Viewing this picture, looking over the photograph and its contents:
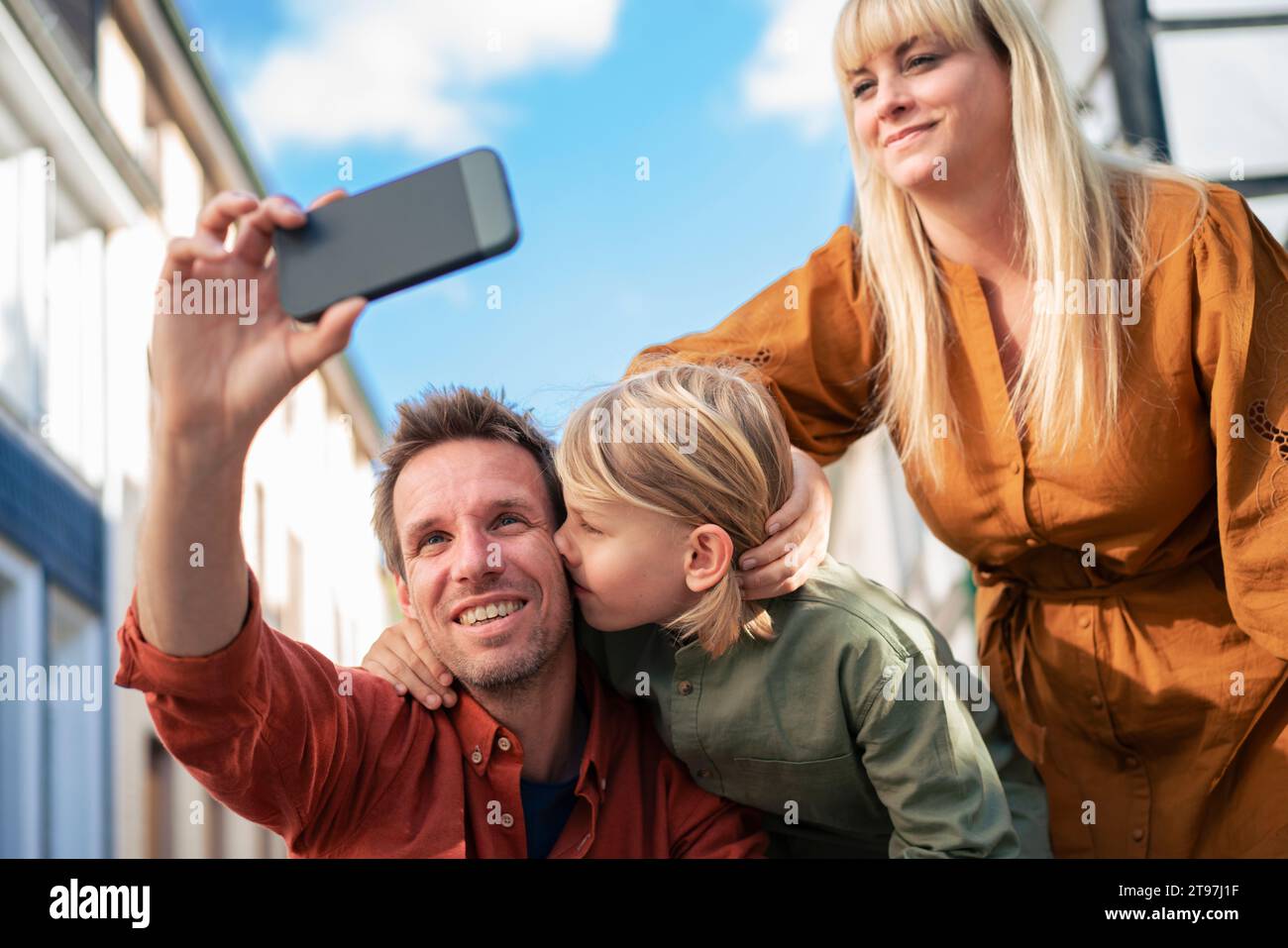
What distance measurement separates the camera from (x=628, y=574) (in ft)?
5.96

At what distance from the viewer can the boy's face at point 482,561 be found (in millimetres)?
1810

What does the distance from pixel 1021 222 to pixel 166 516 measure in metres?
1.31

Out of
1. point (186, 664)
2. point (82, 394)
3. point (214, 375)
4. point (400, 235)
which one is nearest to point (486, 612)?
point (186, 664)

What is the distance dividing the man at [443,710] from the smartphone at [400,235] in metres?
0.28

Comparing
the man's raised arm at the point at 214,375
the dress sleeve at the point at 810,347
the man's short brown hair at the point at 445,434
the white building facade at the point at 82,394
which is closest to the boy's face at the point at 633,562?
the man's short brown hair at the point at 445,434

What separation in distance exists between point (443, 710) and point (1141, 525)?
0.96 metres

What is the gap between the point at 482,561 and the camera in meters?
1.80

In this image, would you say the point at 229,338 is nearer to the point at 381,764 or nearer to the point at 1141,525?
the point at 381,764

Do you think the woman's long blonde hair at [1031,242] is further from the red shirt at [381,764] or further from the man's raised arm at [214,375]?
the man's raised arm at [214,375]

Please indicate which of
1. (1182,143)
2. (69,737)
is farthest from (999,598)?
(69,737)

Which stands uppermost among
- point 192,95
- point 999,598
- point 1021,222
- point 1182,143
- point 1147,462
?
point 192,95

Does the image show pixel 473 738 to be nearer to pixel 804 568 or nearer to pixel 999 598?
pixel 804 568

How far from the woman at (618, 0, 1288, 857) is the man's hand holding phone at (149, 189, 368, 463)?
78 cm

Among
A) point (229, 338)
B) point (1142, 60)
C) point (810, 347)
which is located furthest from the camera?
point (1142, 60)
